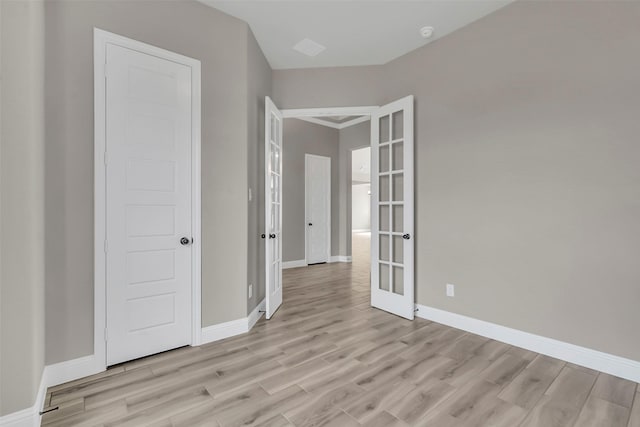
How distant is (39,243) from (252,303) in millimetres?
1820

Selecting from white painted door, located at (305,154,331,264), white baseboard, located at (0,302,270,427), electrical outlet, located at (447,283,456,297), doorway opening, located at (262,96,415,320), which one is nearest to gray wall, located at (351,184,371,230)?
white painted door, located at (305,154,331,264)

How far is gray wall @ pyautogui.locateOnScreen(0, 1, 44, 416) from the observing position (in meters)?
1.48

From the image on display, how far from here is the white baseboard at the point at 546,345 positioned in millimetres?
2104

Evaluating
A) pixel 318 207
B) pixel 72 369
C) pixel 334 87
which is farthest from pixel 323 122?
pixel 72 369

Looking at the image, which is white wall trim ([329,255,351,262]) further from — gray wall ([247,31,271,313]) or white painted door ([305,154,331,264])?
gray wall ([247,31,271,313])

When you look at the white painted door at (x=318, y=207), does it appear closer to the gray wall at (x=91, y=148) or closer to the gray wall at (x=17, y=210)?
the gray wall at (x=91, y=148)

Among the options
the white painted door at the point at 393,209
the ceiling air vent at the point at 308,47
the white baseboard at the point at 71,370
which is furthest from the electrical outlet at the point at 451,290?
the white baseboard at the point at 71,370

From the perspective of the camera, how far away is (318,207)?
6.60 meters

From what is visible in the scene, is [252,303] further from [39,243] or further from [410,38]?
[410,38]

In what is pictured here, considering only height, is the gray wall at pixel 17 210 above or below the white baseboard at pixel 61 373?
above

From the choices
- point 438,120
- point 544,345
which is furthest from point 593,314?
point 438,120

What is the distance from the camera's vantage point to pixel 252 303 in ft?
10.2

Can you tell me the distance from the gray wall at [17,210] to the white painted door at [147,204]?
1.78ft

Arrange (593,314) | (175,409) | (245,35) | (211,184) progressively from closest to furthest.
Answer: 1. (175,409)
2. (593,314)
3. (211,184)
4. (245,35)
